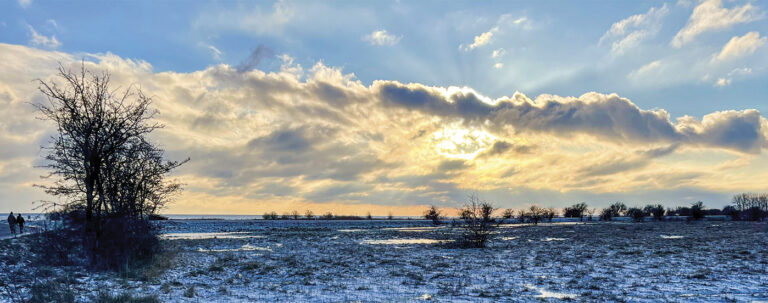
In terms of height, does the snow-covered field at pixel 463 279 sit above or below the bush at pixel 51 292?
below

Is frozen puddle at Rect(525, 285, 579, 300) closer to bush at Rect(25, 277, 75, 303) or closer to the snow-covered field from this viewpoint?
the snow-covered field

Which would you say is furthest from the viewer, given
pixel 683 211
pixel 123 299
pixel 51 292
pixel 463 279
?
pixel 683 211

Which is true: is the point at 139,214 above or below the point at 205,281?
above

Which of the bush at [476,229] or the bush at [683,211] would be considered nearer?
the bush at [476,229]

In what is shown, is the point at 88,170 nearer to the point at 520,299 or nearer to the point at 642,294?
the point at 520,299

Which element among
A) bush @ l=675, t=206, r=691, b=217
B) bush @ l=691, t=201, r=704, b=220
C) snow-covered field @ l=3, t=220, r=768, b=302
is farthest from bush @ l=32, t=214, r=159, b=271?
bush @ l=675, t=206, r=691, b=217

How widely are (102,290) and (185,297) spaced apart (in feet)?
10.2

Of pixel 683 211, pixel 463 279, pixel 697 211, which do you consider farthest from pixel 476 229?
pixel 683 211

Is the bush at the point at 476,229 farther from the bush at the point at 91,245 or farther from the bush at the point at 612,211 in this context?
the bush at the point at 612,211

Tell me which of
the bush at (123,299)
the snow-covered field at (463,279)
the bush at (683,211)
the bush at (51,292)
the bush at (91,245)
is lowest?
the bush at (683,211)

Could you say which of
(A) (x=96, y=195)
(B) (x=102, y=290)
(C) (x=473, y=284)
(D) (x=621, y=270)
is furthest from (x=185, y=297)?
(D) (x=621, y=270)

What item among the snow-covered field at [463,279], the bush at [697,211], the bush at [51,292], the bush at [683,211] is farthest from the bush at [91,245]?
the bush at [683,211]

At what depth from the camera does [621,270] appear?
64.6 ft

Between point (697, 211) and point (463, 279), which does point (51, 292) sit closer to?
point (463, 279)
